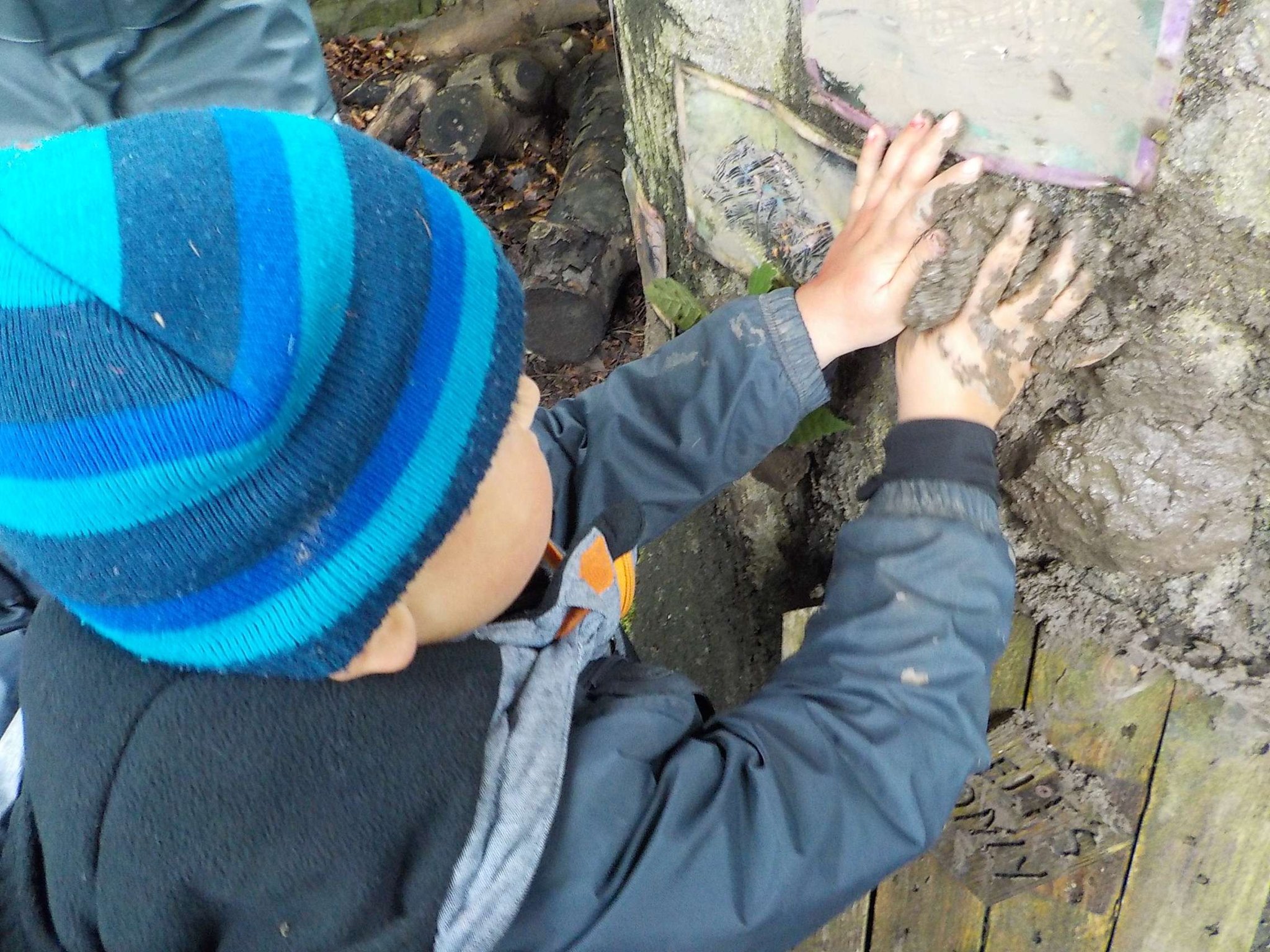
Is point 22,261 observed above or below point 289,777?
above

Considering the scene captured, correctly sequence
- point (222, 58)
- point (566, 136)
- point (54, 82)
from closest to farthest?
point (54, 82)
point (222, 58)
point (566, 136)

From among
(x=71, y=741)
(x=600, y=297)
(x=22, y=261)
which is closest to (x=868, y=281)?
(x=22, y=261)

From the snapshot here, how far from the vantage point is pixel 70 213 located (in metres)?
0.67

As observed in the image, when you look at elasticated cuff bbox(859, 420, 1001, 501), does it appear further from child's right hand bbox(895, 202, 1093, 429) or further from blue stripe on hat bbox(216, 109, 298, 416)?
blue stripe on hat bbox(216, 109, 298, 416)

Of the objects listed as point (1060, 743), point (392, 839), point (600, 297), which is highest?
point (392, 839)

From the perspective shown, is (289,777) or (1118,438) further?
(1118,438)

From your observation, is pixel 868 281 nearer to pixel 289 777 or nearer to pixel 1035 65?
pixel 1035 65

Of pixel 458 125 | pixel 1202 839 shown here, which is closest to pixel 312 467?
pixel 1202 839

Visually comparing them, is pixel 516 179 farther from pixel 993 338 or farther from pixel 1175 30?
pixel 1175 30

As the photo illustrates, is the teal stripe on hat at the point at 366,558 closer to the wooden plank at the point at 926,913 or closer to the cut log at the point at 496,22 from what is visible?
the wooden plank at the point at 926,913

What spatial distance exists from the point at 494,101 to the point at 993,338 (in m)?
4.44

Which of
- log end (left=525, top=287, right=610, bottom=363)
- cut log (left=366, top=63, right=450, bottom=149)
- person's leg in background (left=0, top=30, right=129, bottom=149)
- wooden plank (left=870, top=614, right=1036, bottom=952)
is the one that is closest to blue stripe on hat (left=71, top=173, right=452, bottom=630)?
wooden plank (left=870, top=614, right=1036, bottom=952)

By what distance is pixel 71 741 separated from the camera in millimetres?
821

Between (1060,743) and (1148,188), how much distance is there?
2.76 feet
